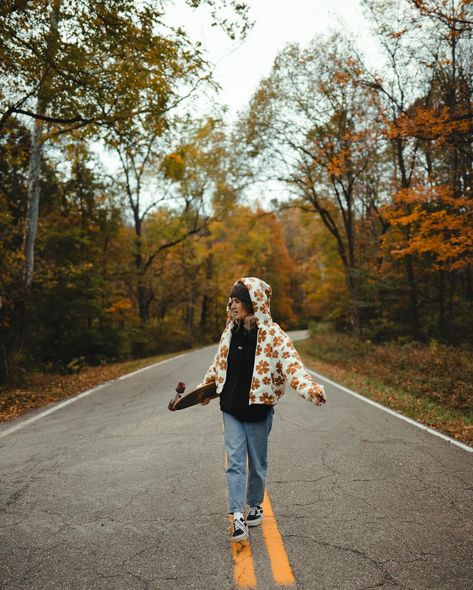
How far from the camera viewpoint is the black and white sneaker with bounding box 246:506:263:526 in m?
3.32

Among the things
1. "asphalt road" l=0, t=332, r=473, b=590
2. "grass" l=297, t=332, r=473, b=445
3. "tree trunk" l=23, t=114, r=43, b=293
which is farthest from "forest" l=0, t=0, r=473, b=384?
"asphalt road" l=0, t=332, r=473, b=590

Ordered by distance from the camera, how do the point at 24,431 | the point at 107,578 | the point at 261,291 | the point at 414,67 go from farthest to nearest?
the point at 414,67 < the point at 24,431 < the point at 261,291 < the point at 107,578

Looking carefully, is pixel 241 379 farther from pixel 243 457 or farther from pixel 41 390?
pixel 41 390

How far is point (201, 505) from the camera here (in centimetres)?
369

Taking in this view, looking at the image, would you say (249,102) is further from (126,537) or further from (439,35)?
(126,537)

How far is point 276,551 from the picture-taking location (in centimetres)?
296

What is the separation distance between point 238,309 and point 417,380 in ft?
28.2

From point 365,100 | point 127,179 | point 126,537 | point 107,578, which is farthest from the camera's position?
point 127,179

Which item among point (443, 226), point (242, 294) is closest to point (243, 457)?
point (242, 294)

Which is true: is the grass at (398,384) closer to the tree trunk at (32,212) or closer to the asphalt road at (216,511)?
the asphalt road at (216,511)

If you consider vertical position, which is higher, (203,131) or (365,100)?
(203,131)

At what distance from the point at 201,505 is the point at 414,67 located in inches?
659

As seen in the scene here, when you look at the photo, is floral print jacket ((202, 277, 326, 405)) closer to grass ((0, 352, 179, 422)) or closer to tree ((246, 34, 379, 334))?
grass ((0, 352, 179, 422))

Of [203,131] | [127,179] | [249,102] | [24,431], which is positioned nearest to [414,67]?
[249,102]
